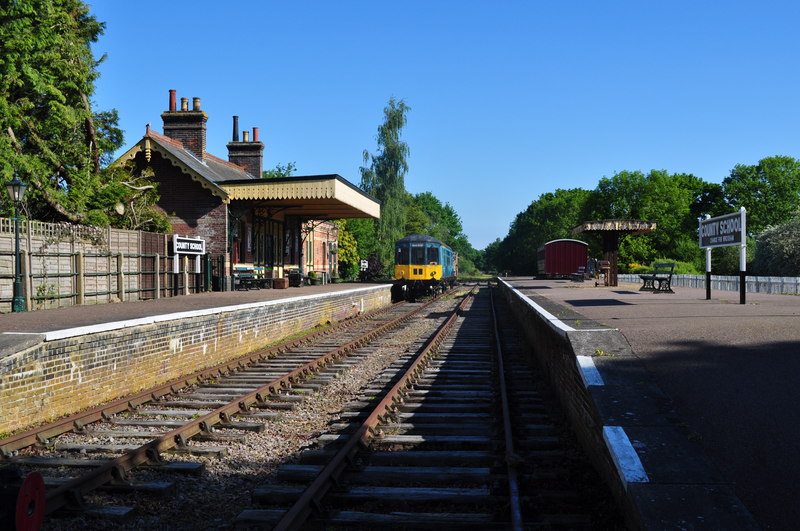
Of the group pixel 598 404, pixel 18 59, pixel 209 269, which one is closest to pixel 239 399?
pixel 598 404

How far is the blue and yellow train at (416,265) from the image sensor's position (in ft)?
98.7

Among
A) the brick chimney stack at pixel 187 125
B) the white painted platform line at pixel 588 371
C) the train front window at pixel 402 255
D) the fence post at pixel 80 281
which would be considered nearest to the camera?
the white painted platform line at pixel 588 371

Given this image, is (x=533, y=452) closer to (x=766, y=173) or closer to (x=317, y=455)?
(x=317, y=455)

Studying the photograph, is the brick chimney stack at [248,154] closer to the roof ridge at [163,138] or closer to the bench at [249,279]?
the roof ridge at [163,138]

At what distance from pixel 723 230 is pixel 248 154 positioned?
79.8 ft

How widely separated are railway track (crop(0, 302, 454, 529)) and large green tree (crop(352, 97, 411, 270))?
1590 inches

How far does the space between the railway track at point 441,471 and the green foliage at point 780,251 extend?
3706 cm

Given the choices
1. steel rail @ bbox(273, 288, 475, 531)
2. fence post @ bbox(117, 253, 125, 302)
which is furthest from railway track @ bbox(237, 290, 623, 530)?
fence post @ bbox(117, 253, 125, 302)

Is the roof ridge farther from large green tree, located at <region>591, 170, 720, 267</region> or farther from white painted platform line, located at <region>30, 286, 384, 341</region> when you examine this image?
large green tree, located at <region>591, 170, 720, 267</region>

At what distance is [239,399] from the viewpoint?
24.6 ft

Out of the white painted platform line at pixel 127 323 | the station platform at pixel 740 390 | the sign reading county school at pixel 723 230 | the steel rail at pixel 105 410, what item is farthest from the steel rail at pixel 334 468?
the sign reading county school at pixel 723 230

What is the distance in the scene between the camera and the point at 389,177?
51156mm

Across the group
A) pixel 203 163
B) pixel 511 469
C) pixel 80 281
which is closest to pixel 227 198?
pixel 203 163

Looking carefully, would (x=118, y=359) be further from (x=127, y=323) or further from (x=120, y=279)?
(x=120, y=279)
